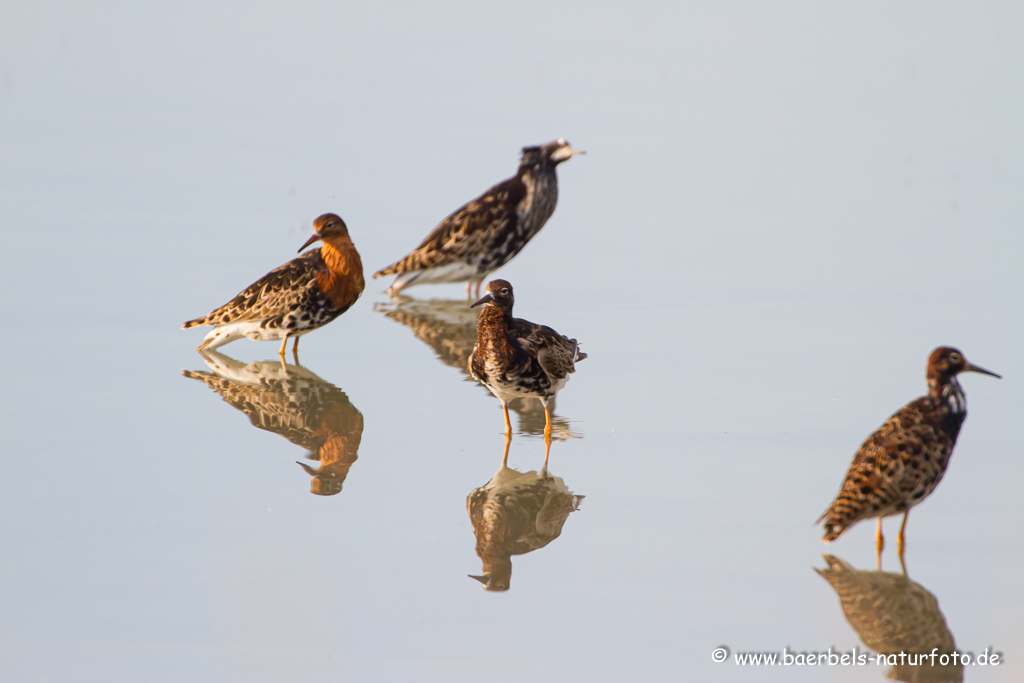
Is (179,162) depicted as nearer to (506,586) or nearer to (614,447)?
(614,447)

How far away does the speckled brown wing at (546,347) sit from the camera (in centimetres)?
997

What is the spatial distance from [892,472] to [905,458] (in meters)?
0.13

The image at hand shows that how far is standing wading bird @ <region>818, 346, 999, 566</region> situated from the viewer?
764 centimetres

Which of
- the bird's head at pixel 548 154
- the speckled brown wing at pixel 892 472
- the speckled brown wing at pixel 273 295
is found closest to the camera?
the speckled brown wing at pixel 892 472

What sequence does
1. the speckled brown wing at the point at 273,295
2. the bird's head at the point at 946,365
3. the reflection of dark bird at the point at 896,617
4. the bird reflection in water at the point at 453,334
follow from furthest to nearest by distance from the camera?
the speckled brown wing at the point at 273,295
the bird reflection in water at the point at 453,334
the bird's head at the point at 946,365
the reflection of dark bird at the point at 896,617

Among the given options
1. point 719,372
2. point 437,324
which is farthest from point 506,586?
point 437,324

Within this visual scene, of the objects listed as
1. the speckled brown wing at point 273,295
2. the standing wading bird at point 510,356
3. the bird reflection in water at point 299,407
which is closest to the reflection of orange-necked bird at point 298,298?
the speckled brown wing at point 273,295

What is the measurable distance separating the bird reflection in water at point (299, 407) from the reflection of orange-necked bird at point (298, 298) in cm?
33

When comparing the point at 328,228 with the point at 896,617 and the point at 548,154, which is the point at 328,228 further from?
the point at 896,617

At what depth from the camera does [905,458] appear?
7727mm

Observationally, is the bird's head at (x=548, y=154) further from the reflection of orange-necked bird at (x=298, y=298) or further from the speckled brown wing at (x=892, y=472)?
the speckled brown wing at (x=892, y=472)

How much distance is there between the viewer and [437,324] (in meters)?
14.5

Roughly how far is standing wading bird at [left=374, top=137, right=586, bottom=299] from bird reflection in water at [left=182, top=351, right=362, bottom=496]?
293 centimetres

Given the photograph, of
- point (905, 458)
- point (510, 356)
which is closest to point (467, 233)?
point (510, 356)
